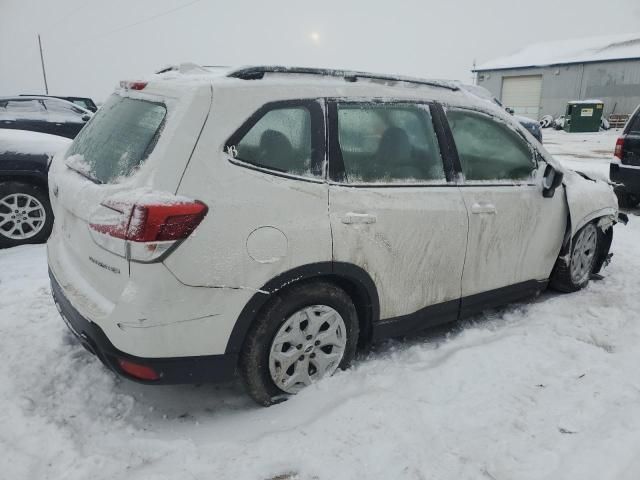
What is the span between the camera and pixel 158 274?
223 cm

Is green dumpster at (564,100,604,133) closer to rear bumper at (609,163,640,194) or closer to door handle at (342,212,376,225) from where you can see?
rear bumper at (609,163,640,194)

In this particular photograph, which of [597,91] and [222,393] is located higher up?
[597,91]

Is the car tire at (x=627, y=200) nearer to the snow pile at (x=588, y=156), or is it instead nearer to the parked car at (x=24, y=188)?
the snow pile at (x=588, y=156)

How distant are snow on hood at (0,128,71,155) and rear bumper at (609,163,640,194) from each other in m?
Result: 7.37

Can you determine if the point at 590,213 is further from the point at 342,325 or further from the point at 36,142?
the point at 36,142

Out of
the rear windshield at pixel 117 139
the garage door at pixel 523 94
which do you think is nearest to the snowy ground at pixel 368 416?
the rear windshield at pixel 117 139

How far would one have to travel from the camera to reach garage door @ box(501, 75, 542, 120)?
116ft

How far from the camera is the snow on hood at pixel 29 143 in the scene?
5.17 metres

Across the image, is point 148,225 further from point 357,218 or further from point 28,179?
point 28,179

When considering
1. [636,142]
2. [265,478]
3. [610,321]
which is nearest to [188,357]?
[265,478]

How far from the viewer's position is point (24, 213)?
527cm

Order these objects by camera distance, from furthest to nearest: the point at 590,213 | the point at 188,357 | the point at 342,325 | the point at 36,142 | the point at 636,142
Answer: the point at 636,142 → the point at 36,142 → the point at 590,213 → the point at 342,325 → the point at 188,357

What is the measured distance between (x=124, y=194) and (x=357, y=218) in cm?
117

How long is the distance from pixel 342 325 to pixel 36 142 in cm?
418
